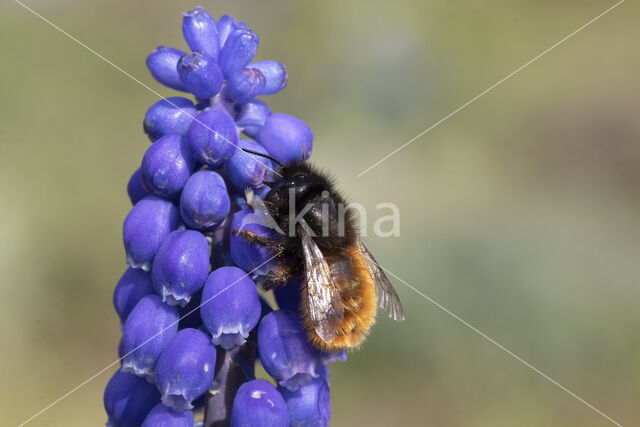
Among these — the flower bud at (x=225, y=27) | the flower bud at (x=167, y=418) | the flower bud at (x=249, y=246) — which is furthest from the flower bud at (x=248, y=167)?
the flower bud at (x=167, y=418)

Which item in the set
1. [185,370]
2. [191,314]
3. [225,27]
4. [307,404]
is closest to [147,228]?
[191,314]

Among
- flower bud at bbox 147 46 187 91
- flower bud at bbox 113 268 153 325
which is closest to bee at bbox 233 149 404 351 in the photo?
flower bud at bbox 113 268 153 325

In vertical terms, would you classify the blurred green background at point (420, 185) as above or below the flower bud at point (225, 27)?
below

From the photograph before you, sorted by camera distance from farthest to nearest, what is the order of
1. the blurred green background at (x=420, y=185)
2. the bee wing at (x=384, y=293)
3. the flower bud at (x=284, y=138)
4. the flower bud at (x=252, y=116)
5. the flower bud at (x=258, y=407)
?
the blurred green background at (x=420, y=185) → the bee wing at (x=384, y=293) → the flower bud at (x=252, y=116) → the flower bud at (x=284, y=138) → the flower bud at (x=258, y=407)

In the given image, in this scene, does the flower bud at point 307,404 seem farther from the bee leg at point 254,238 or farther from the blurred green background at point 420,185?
the blurred green background at point 420,185

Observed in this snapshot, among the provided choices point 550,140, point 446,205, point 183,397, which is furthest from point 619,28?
point 183,397

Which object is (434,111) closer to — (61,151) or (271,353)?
(61,151)

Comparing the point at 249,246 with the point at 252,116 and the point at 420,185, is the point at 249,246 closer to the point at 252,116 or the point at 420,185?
the point at 252,116

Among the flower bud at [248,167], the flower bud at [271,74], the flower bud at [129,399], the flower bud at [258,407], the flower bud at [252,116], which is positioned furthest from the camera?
the flower bud at [271,74]
